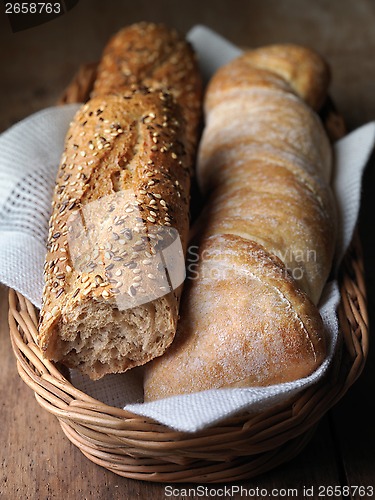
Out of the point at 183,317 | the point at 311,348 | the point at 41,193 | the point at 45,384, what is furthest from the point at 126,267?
the point at 41,193

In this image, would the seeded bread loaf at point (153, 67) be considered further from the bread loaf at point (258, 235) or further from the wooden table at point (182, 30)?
the wooden table at point (182, 30)

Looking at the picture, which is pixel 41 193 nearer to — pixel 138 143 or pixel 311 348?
pixel 138 143

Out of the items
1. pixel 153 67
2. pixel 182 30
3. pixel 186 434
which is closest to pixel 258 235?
pixel 186 434

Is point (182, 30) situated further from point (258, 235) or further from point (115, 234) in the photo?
point (115, 234)

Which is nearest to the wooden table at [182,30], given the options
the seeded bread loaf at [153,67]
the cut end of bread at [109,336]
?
the cut end of bread at [109,336]

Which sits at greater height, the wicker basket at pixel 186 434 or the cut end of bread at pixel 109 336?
the cut end of bread at pixel 109 336

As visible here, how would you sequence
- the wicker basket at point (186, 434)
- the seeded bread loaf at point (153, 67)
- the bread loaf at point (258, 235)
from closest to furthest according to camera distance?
the wicker basket at point (186, 434), the bread loaf at point (258, 235), the seeded bread loaf at point (153, 67)

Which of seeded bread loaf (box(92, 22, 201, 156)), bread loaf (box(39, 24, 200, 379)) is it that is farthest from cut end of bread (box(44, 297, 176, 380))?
seeded bread loaf (box(92, 22, 201, 156))
